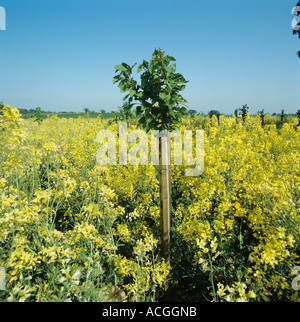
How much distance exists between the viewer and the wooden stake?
2006mm

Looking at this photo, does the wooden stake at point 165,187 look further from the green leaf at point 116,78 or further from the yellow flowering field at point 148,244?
the green leaf at point 116,78

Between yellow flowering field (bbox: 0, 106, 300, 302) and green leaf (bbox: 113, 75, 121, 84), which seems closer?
yellow flowering field (bbox: 0, 106, 300, 302)

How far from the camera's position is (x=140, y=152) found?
3918 mm

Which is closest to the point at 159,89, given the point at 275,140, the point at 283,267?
the point at 283,267

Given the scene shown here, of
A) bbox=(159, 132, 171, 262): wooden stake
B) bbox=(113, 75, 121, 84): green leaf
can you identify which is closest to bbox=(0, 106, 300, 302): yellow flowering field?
bbox=(159, 132, 171, 262): wooden stake

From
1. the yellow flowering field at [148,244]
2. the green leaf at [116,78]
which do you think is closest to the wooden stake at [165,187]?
the yellow flowering field at [148,244]

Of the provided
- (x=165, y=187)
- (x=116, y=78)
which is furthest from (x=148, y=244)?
(x=116, y=78)

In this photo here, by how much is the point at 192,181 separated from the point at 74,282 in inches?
72.7

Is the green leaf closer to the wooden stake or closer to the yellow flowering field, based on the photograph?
the wooden stake

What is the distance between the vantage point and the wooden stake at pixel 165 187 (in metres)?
2.01

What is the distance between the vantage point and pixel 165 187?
2.11 metres

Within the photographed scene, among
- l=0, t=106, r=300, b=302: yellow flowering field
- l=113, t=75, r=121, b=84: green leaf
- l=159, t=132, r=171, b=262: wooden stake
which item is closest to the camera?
l=0, t=106, r=300, b=302: yellow flowering field

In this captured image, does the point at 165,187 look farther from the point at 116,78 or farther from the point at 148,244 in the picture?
the point at 116,78
